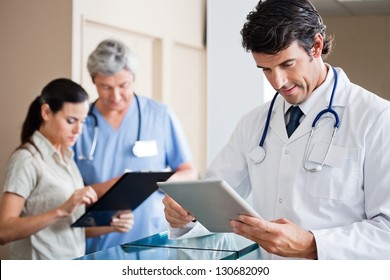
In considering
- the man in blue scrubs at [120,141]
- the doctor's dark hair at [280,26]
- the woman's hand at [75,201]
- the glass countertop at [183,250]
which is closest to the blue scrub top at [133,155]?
the man in blue scrubs at [120,141]

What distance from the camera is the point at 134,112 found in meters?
2.53

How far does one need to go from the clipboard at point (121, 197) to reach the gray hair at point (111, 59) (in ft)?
1.94

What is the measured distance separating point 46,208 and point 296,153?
101 cm

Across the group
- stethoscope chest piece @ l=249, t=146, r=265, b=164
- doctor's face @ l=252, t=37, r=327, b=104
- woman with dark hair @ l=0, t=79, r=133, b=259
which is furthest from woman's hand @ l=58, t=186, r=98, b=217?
doctor's face @ l=252, t=37, r=327, b=104

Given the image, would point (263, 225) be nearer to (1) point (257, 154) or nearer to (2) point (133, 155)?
(1) point (257, 154)

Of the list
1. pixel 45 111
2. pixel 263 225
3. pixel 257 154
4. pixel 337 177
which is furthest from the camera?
pixel 45 111

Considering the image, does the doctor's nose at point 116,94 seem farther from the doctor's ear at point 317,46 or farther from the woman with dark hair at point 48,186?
the doctor's ear at point 317,46

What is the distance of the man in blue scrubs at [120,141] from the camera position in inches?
94.1

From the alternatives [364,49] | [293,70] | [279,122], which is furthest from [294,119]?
[364,49]

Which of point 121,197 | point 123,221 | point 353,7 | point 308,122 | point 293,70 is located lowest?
point 123,221

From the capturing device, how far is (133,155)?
2.44 meters

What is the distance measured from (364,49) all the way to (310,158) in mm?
1176

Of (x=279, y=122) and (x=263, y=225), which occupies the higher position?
(x=279, y=122)
